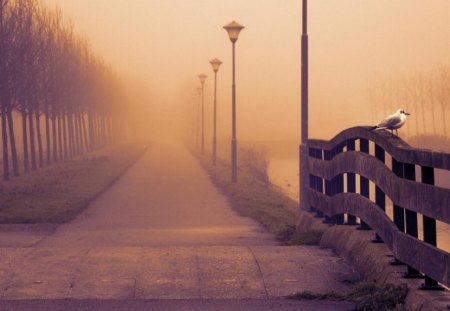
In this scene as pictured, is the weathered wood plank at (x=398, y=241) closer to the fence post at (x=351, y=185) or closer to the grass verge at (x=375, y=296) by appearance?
the fence post at (x=351, y=185)

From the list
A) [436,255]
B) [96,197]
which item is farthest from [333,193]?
[96,197]

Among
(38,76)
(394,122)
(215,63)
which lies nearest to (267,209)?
(394,122)

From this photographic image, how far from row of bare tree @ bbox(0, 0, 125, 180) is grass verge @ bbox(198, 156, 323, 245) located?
9.30 metres

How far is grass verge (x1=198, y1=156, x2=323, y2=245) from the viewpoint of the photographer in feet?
40.6

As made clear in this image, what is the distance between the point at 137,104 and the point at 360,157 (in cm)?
13489

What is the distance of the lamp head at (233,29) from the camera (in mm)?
30734

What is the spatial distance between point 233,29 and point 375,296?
2437 centimetres

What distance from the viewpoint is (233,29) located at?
30.8m

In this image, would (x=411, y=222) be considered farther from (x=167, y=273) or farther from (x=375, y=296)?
(x=167, y=273)

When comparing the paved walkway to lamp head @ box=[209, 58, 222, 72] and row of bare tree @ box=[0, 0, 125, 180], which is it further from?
lamp head @ box=[209, 58, 222, 72]

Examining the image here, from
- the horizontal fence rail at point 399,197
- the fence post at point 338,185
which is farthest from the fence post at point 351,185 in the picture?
A: the fence post at point 338,185

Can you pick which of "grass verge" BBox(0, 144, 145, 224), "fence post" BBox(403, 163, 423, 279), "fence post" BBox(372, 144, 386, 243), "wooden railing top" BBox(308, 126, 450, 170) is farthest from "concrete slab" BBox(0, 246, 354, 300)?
"grass verge" BBox(0, 144, 145, 224)

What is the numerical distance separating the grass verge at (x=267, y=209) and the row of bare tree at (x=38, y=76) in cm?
930

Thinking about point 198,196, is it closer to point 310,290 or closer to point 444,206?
point 310,290
